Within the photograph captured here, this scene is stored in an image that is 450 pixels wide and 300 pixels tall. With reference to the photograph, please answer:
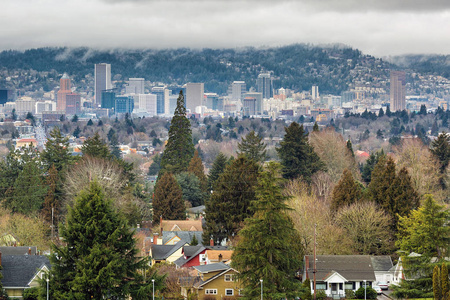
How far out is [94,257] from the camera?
105 feet

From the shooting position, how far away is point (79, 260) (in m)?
32.5

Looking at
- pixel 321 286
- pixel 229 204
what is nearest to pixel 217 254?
pixel 229 204

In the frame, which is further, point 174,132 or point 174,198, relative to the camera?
point 174,132

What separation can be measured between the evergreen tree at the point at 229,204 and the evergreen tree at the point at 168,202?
10.9m

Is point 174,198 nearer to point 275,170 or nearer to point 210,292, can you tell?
point 210,292

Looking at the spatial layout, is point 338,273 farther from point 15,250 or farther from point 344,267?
point 15,250

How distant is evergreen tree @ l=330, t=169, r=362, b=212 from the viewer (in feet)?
181

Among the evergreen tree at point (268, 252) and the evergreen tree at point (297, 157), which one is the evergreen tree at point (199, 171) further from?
the evergreen tree at point (268, 252)

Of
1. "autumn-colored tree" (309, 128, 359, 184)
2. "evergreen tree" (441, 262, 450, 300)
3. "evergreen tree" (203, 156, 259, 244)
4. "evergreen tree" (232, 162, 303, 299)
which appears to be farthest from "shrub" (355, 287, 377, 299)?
"autumn-colored tree" (309, 128, 359, 184)

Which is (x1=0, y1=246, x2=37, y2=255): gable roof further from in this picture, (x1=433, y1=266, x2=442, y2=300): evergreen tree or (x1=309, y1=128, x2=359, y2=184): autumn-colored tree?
(x1=309, y1=128, x2=359, y2=184): autumn-colored tree

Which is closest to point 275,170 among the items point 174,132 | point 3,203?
point 3,203

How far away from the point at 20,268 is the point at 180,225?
25.8 metres

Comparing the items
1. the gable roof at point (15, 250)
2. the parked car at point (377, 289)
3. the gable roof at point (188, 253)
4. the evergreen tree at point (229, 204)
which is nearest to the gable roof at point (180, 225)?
the evergreen tree at point (229, 204)

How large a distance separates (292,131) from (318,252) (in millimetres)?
25106
